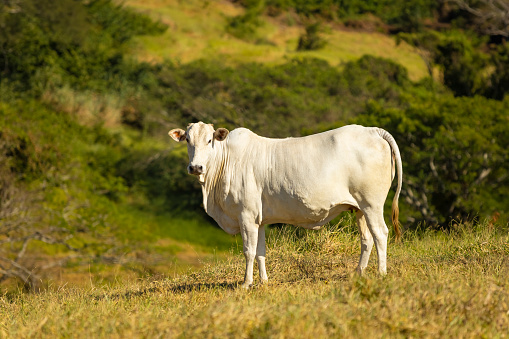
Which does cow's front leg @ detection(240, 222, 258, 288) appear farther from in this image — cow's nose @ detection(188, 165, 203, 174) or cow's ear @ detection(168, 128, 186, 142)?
cow's ear @ detection(168, 128, 186, 142)

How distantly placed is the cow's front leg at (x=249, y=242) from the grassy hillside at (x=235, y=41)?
3121cm

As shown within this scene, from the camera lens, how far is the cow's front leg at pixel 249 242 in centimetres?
677

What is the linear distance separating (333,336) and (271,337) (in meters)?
0.49

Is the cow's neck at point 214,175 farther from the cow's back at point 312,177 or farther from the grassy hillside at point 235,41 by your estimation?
the grassy hillside at point 235,41

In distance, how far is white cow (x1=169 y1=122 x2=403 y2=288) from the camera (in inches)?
260

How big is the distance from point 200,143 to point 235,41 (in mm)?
42835

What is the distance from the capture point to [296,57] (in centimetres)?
3900

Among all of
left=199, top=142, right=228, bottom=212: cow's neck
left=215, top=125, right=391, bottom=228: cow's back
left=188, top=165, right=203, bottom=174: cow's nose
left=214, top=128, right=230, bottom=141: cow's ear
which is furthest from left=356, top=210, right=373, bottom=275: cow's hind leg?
left=188, top=165, right=203, bottom=174: cow's nose

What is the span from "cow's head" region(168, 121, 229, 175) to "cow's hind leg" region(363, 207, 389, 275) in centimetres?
174

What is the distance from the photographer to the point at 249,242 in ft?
22.4

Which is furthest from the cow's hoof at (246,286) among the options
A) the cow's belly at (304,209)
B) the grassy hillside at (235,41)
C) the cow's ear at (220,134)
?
the grassy hillside at (235,41)

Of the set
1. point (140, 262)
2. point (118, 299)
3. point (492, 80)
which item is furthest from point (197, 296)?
point (492, 80)

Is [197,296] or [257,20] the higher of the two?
[197,296]

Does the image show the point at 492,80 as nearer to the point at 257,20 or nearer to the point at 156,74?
the point at 156,74
